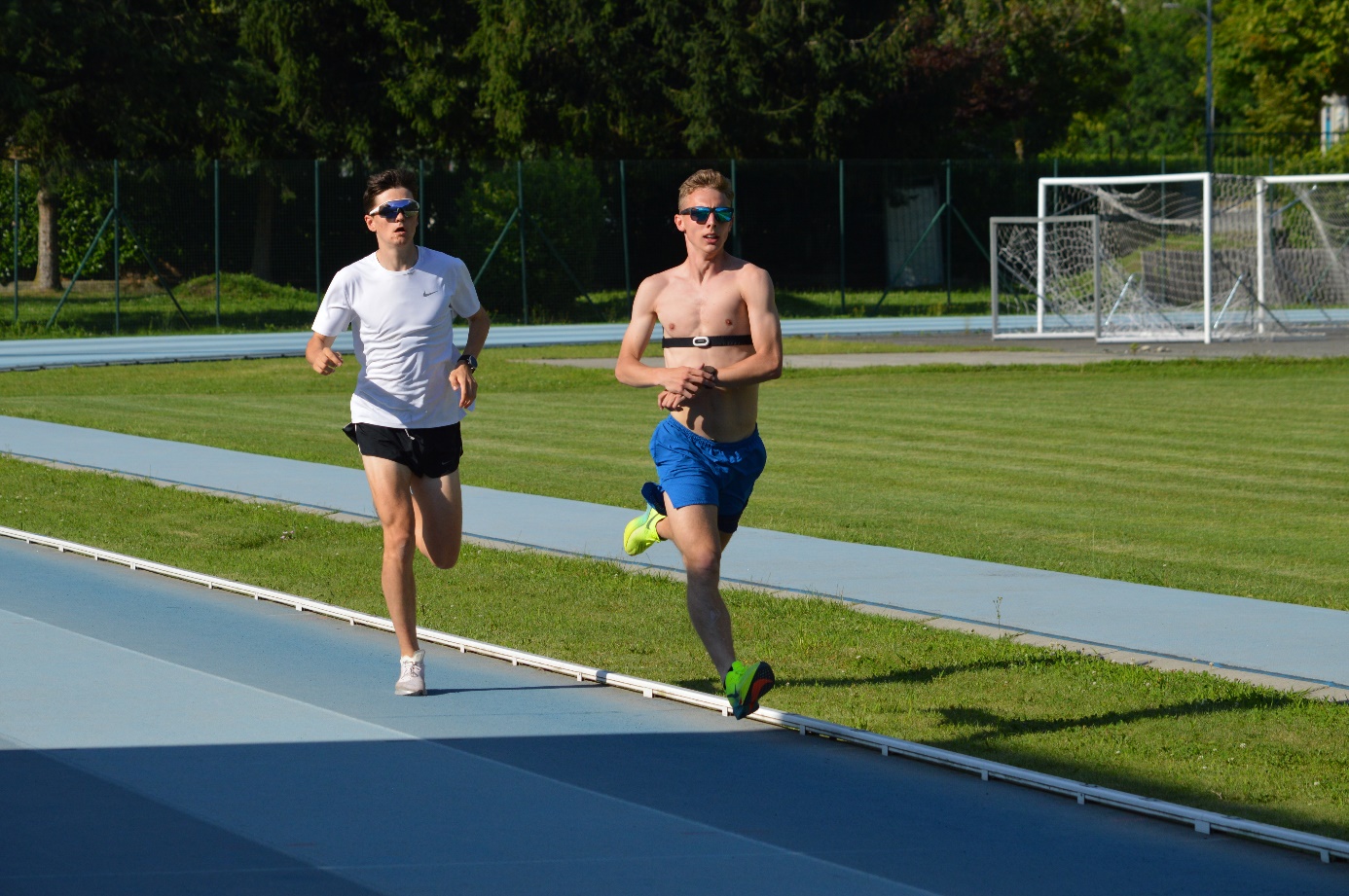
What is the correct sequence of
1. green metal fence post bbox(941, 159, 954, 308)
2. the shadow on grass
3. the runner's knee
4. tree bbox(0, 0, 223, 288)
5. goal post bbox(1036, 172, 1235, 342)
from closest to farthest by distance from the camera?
the shadow on grass
the runner's knee
goal post bbox(1036, 172, 1235, 342)
tree bbox(0, 0, 223, 288)
green metal fence post bbox(941, 159, 954, 308)

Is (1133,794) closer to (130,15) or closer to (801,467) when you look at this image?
(801,467)

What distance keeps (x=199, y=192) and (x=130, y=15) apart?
5877 millimetres

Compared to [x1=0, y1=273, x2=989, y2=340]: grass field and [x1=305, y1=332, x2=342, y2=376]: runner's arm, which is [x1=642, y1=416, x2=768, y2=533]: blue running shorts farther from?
[x1=0, y1=273, x2=989, y2=340]: grass field

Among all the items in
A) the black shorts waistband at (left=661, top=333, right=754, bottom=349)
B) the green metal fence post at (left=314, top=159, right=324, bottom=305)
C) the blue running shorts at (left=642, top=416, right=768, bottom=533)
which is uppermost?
the green metal fence post at (left=314, top=159, right=324, bottom=305)

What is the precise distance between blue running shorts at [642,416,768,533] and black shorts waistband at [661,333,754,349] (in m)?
0.28

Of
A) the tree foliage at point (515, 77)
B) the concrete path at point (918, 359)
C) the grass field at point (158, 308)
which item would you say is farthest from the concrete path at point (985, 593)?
the tree foliage at point (515, 77)

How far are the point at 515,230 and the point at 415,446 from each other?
31.9m

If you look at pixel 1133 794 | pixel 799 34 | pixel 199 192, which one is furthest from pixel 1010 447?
pixel 799 34

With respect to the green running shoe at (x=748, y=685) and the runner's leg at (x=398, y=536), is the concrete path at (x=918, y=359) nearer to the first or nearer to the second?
the runner's leg at (x=398, y=536)

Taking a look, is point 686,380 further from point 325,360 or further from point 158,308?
point 158,308

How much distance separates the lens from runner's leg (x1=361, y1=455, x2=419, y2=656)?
23.4 feet

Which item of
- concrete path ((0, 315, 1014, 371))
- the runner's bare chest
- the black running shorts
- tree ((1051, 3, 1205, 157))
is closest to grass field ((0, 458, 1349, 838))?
the black running shorts

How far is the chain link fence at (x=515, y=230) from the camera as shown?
3497 centimetres

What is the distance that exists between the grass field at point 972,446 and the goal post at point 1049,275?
7.10m
